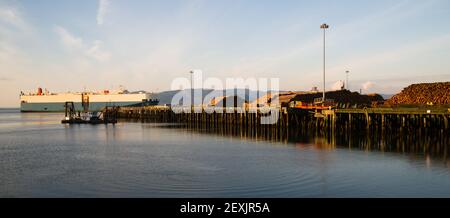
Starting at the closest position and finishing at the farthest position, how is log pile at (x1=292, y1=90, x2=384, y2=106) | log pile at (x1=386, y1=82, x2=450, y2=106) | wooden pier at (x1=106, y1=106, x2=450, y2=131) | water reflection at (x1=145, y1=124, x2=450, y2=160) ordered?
1. water reflection at (x1=145, y1=124, x2=450, y2=160)
2. wooden pier at (x1=106, y1=106, x2=450, y2=131)
3. log pile at (x1=386, y1=82, x2=450, y2=106)
4. log pile at (x1=292, y1=90, x2=384, y2=106)

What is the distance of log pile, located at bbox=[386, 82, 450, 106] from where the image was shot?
62909 mm

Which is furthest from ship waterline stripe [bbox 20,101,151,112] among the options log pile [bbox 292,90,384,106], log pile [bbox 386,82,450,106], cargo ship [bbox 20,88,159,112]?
log pile [bbox 386,82,450,106]

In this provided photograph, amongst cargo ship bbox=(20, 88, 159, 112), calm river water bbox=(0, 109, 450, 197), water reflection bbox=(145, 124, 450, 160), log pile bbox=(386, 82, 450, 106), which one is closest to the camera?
calm river water bbox=(0, 109, 450, 197)

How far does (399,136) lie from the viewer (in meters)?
43.5

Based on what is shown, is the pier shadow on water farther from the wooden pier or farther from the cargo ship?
the cargo ship

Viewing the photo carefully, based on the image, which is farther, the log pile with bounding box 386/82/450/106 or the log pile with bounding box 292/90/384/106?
Answer: the log pile with bounding box 292/90/384/106

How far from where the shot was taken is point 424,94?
219 ft

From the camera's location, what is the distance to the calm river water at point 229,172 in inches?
785

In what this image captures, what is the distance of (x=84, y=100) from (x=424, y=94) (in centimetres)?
13030

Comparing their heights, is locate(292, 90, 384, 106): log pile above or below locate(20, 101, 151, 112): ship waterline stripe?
above

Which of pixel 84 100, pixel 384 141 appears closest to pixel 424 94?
pixel 384 141

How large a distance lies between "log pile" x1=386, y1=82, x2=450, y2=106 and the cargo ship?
111232 mm
